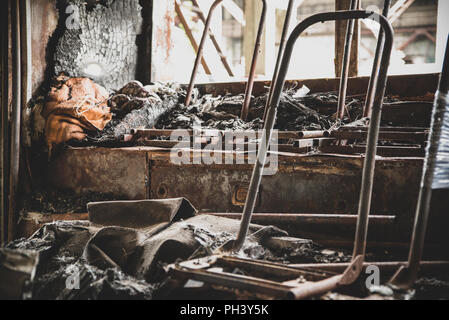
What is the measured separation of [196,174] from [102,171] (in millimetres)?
858

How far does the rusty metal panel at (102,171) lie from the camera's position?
9.63 ft

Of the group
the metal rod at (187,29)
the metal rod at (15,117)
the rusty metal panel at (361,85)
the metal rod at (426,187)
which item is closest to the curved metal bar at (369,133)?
the metal rod at (426,187)

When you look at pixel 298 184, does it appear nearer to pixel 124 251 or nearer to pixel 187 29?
pixel 124 251

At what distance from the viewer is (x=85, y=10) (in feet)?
12.4

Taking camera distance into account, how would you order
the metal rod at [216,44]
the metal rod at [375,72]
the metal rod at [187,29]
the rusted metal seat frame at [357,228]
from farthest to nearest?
the metal rod at [216,44], the metal rod at [187,29], the metal rod at [375,72], the rusted metal seat frame at [357,228]

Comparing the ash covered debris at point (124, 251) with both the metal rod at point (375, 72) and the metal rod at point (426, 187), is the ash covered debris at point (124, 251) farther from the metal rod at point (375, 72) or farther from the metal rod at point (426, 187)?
the metal rod at point (375, 72)

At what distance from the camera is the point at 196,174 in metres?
2.75

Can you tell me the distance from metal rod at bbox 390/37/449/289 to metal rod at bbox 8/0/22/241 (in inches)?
115

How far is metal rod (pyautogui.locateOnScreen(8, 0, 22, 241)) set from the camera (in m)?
3.12

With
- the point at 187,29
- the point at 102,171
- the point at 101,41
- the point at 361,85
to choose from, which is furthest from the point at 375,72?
the point at 187,29

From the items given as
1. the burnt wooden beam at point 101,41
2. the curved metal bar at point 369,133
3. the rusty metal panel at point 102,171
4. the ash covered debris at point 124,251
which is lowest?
the ash covered debris at point 124,251

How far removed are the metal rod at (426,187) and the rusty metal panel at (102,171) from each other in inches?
76.3

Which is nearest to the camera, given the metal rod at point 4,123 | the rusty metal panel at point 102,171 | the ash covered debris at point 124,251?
the ash covered debris at point 124,251

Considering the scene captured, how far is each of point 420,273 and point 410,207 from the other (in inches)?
21.4
